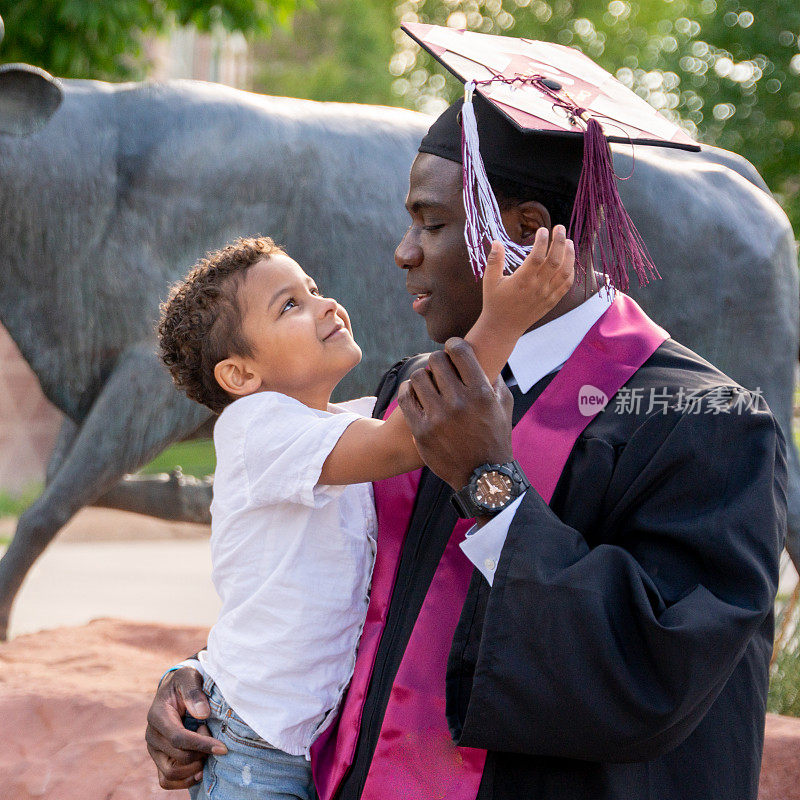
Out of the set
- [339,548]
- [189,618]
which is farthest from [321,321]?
[189,618]

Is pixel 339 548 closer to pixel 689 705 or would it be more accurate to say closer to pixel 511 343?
pixel 511 343

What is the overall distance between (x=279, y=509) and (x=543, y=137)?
0.81 m

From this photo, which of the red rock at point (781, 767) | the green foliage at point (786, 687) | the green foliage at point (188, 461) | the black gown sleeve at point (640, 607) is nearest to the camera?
the black gown sleeve at point (640, 607)

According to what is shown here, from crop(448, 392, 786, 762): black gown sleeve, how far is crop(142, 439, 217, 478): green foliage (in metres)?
12.3

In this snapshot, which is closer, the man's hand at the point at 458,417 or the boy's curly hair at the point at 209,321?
the man's hand at the point at 458,417

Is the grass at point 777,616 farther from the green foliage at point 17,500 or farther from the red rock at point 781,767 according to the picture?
the red rock at point 781,767

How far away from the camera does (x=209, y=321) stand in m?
1.96

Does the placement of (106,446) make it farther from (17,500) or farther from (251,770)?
(17,500)

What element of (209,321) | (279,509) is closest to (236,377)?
(209,321)

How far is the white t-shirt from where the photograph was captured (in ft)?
5.94

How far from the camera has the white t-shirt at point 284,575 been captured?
1812 millimetres

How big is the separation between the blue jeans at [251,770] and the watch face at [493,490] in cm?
68

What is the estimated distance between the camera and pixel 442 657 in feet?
5.62

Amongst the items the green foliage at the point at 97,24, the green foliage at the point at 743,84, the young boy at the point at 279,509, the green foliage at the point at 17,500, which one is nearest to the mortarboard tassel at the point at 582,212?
the young boy at the point at 279,509
